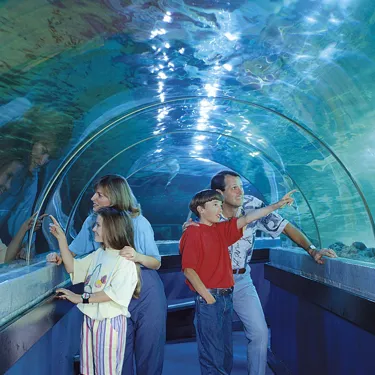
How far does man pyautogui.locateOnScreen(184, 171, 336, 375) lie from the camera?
4.82 meters

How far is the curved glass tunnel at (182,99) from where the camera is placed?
4004mm

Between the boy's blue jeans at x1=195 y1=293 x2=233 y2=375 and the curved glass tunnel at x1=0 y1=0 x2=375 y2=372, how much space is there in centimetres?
115

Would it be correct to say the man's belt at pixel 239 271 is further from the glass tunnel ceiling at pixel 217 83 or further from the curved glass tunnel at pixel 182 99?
the glass tunnel ceiling at pixel 217 83

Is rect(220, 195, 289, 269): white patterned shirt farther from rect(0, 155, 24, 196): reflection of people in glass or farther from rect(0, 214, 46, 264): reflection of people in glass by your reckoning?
rect(0, 155, 24, 196): reflection of people in glass

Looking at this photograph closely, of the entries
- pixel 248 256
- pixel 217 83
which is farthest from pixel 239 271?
pixel 217 83

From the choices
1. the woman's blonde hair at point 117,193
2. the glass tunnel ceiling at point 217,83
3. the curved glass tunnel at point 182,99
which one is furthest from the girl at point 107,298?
the glass tunnel ceiling at point 217,83

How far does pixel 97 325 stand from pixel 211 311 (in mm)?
1090

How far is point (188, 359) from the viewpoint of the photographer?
272 inches

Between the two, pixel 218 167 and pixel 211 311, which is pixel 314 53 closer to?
pixel 211 311

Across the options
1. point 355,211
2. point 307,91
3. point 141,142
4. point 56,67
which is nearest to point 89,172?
point 141,142

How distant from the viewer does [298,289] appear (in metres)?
5.46

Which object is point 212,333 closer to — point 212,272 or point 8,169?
point 212,272

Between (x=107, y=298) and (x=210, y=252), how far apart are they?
3.87 feet

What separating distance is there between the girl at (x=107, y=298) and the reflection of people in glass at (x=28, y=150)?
5.83ft
